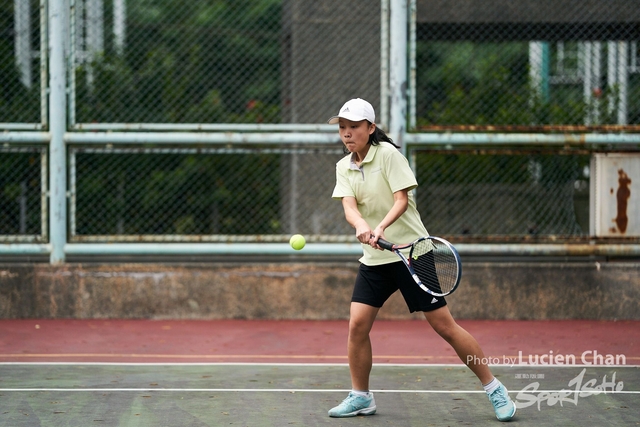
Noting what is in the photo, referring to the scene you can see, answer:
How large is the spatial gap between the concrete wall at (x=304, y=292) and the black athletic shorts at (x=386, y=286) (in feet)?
12.5

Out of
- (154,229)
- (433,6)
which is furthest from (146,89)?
(433,6)

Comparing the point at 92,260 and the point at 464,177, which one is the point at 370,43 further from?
the point at 92,260

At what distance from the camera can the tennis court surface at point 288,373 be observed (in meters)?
5.54

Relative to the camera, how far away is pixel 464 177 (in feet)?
34.3

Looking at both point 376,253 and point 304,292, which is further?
point 304,292

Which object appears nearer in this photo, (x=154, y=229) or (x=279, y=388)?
(x=279, y=388)

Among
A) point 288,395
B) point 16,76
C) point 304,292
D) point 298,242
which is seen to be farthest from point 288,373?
point 16,76

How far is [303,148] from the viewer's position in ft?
31.4

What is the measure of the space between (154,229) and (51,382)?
224 inches

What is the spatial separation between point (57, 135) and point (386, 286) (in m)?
4.99

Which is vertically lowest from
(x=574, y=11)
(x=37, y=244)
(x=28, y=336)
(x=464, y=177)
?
(x=28, y=336)

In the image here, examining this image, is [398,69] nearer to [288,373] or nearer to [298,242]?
[288,373]

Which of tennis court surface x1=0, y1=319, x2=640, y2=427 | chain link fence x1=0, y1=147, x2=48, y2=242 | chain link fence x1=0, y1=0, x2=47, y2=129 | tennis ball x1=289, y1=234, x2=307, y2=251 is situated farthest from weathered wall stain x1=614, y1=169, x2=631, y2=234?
chain link fence x1=0, y1=147, x2=48, y2=242

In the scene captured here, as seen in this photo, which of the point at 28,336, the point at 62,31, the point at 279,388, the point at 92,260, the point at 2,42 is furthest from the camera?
the point at 2,42
